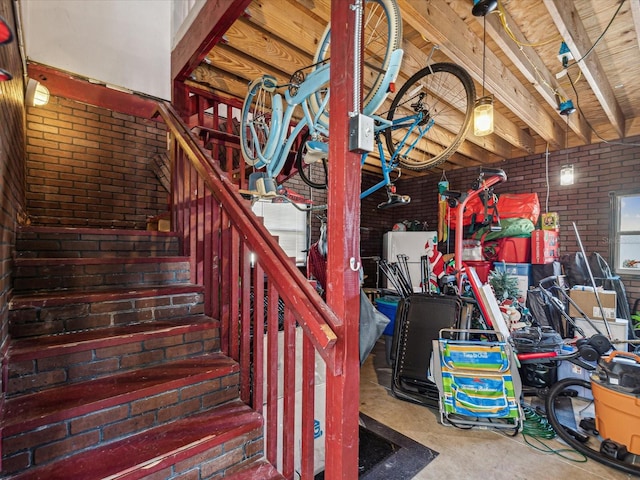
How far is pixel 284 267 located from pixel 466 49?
91.5 inches

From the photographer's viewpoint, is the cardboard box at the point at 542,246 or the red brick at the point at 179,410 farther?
the cardboard box at the point at 542,246

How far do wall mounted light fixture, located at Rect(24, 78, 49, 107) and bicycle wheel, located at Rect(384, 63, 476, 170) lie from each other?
2.86 meters

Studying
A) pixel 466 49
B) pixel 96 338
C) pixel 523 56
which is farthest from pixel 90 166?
pixel 523 56

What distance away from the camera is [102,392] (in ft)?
4.16

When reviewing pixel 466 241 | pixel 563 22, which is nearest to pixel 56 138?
pixel 563 22

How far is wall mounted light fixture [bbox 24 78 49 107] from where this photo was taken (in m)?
2.53

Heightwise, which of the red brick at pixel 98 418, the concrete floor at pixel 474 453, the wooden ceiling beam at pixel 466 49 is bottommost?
the concrete floor at pixel 474 453

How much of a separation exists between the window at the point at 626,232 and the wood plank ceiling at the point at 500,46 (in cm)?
113

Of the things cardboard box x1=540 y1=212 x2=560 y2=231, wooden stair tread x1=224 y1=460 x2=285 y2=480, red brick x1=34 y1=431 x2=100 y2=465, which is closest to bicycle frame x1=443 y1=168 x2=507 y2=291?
cardboard box x1=540 y1=212 x2=560 y2=231

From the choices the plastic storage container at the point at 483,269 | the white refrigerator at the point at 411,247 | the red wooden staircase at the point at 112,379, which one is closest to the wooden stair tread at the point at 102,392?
the red wooden staircase at the point at 112,379

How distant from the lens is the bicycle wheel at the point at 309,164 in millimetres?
1852

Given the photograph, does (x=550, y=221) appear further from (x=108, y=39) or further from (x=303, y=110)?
(x=108, y=39)

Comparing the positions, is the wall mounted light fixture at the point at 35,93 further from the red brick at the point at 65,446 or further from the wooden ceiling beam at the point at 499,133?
the wooden ceiling beam at the point at 499,133

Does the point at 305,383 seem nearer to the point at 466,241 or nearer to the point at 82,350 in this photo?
the point at 82,350
